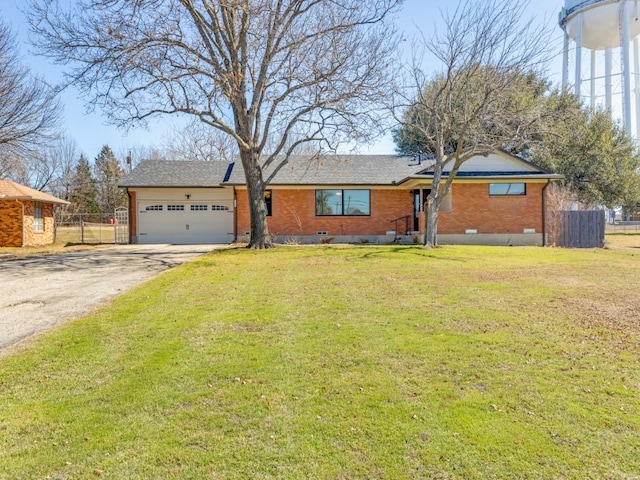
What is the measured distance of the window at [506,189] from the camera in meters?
20.0

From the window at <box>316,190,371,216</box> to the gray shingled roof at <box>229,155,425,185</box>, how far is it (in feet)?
1.94

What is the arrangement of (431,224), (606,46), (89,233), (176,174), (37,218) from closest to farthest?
(431,224) → (37,218) → (176,174) → (89,233) → (606,46)

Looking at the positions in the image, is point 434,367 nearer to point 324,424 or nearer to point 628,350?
point 324,424

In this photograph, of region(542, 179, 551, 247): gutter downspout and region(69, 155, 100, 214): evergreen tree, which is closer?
region(542, 179, 551, 247): gutter downspout

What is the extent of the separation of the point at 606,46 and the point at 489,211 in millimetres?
26977

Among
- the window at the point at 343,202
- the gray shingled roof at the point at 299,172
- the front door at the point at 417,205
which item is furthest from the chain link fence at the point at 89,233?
the front door at the point at 417,205

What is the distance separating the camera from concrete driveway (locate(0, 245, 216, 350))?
602 centimetres

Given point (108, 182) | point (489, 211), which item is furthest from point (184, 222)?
point (108, 182)

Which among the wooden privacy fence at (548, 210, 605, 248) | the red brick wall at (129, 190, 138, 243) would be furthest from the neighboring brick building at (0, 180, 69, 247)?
the wooden privacy fence at (548, 210, 605, 248)

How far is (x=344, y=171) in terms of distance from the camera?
2192cm

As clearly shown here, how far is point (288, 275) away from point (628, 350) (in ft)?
22.1

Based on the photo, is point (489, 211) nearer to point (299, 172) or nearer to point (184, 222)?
point (299, 172)

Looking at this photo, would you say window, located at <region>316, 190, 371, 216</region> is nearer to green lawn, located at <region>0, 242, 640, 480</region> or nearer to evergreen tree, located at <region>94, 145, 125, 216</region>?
green lawn, located at <region>0, 242, 640, 480</region>

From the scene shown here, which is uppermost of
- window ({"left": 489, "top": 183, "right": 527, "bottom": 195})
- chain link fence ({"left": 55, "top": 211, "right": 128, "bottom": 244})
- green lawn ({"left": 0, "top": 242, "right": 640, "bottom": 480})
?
window ({"left": 489, "top": 183, "right": 527, "bottom": 195})
